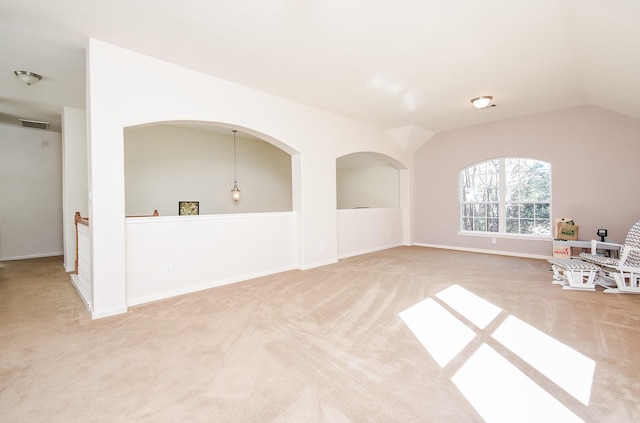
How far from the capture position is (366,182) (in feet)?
29.8

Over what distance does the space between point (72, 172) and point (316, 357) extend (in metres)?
5.21

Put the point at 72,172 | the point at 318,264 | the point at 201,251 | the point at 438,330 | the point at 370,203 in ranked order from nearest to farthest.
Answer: the point at 438,330
the point at 201,251
the point at 72,172
the point at 318,264
the point at 370,203

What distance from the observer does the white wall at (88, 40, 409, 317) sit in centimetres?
301

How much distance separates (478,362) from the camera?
2066mm

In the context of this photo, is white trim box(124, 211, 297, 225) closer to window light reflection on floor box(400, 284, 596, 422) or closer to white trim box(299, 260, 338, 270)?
white trim box(299, 260, 338, 270)

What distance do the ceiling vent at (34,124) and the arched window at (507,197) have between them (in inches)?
345

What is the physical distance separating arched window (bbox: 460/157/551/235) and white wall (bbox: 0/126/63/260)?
29.6ft

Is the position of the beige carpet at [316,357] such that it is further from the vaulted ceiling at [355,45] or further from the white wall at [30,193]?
the white wall at [30,193]

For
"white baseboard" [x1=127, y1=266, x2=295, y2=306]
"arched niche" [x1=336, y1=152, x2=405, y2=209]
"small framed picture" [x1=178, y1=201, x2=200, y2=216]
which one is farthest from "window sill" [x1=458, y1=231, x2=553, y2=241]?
"small framed picture" [x1=178, y1=201, x2=200, y2=216]

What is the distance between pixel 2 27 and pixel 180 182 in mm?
3796

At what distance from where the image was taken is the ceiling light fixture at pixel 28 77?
3.62 metres

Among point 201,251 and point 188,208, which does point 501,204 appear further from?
point 188,208

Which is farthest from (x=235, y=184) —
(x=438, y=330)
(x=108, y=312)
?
(x=438, y=330)

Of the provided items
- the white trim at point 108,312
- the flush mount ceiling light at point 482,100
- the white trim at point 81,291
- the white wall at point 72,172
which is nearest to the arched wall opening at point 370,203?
the flush mount ceiling light at point 482,100
